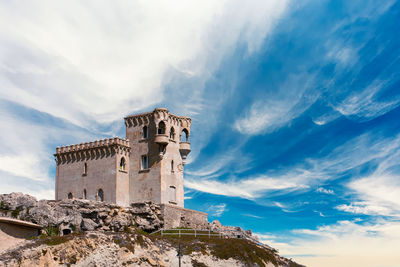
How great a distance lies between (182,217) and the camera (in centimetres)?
6181

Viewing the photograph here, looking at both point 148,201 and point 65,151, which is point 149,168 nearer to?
point 148,201

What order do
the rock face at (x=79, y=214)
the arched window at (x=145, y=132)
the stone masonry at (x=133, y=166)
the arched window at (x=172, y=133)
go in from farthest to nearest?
the arched window at (x=172, y=133)
the arched window at (x=145, y=132)
the stone masonry at (x=133, y=166)
the rock face at (x=79, y=214)

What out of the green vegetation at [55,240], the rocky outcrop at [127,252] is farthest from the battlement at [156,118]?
the green vegetation at [55,240]

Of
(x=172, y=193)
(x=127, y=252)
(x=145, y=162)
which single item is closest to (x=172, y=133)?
(x=145, y=162)

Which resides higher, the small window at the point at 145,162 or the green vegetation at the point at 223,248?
the small window at the point at 145,162

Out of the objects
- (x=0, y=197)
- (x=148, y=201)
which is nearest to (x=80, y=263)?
(x=0, y=197)

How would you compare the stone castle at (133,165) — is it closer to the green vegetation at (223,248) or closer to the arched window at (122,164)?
the arched window at (122,164)

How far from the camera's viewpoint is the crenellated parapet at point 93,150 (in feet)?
212

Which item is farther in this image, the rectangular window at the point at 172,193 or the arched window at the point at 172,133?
the arched window at the point at 172,133

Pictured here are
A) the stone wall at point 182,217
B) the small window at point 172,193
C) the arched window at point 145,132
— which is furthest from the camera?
the arched window at point 145,132

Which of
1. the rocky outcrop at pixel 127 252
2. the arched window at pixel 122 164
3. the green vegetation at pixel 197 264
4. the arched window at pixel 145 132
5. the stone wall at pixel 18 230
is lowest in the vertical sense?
the green vegetation at pixel 197 264

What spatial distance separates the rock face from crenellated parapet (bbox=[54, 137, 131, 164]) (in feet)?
31.0

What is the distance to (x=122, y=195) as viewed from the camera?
210 feet

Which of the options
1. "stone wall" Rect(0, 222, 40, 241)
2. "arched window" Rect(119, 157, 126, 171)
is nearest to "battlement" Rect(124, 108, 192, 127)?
"arched window" Rect(119, 157, 126, 171)
